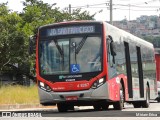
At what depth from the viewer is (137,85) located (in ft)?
82.1

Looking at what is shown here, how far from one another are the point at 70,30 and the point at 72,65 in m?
1.45

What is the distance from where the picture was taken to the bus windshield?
63.0ft

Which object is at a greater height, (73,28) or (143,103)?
(73,28)

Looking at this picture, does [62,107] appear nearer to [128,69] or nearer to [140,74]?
[128,69]

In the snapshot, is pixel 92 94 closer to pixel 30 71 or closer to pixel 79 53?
pixel 79 53

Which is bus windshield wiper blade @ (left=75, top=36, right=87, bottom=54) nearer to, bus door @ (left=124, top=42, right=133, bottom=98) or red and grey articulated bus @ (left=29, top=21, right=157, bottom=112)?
red and grey articulated bus @ (left=29, top=21, right=157, bottom=112)

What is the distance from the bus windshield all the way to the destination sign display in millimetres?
268

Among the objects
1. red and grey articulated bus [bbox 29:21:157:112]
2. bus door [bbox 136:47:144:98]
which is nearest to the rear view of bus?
red and grey articulated bus [bbox 29:21:157:112]

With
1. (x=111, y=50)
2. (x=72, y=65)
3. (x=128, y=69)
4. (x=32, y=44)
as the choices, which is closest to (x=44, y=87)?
(x=72, y=65)

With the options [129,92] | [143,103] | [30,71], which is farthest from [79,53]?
[30,71]

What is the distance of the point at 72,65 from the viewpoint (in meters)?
19.2

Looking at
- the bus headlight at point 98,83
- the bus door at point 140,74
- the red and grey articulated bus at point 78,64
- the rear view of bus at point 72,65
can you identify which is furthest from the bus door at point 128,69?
the bus headlight at point 98,83

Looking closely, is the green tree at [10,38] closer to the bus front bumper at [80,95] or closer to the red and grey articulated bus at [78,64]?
the red and grey articulated bus at [78,64]

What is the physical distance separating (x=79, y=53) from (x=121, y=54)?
10.6 feet
